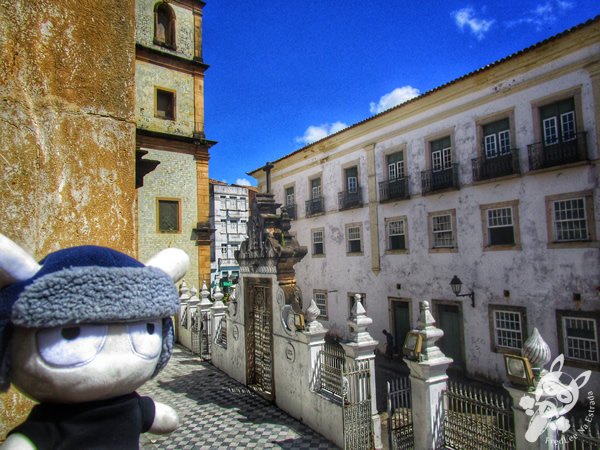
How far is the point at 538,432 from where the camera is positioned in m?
4.06

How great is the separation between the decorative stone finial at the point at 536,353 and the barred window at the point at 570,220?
8.60m

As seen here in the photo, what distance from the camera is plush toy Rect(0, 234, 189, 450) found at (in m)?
1.65

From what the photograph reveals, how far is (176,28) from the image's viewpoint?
18969mm

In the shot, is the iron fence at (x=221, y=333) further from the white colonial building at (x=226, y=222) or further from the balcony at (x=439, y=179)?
the white colonial building at (x=226, y=222)

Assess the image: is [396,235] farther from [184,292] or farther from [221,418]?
[221,418]

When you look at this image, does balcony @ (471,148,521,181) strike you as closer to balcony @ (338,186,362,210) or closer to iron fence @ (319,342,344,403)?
balcony @ (338,186,362,210)

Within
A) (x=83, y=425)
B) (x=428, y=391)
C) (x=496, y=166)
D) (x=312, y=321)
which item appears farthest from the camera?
(x=496, y=166)

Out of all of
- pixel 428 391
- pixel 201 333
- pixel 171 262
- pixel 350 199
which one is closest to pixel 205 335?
pixel 201 333

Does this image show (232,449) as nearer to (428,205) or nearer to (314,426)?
(314,426)

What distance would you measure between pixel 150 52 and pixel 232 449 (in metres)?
17.1

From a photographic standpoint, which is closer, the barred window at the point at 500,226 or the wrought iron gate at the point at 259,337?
the wrought iron gate at the point at 259,337

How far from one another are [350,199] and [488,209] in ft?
21.2

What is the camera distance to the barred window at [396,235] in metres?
16.0

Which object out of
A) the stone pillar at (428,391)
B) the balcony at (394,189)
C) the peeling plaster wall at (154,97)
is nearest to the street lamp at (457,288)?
the balcony at (394,189)
